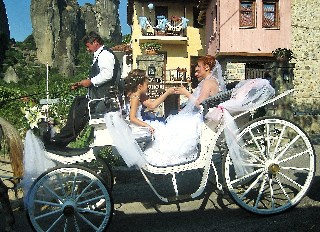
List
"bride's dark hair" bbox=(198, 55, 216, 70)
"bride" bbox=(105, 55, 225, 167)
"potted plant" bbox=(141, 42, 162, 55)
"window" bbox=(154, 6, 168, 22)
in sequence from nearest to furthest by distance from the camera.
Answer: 1. "bride" bbox=(105, 55, 225, 167)
2. "bride's dark hair" bbox=(198, 55, 216, 70)
3. "potted plant" bbox=(141, 42, 162, 55)
4. "window" bbox=(154, 6, 168, 22)

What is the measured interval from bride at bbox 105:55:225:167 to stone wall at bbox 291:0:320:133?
53.7 feet

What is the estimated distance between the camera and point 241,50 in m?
20.8

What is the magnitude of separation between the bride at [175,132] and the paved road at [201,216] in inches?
32.7

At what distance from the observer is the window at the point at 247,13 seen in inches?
831

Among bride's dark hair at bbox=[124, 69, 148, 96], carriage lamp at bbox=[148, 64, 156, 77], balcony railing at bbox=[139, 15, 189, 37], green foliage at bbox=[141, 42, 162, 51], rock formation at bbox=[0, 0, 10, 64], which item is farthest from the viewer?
rock formation at bbox=[0, 0, 10, 64]

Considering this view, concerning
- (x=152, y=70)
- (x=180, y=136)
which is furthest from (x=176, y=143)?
(x=152, y=70)

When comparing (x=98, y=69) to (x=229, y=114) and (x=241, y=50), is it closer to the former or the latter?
(x=229, y=114)

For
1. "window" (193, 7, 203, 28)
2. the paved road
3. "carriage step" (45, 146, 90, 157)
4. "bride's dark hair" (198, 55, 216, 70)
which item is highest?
"window" (193, 7, 203, 28)

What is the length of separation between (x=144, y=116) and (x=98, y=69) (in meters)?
0.98

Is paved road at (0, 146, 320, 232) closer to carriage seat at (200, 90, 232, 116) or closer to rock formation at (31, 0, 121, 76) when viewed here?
carriage seat at (200, 90, 232, 116)

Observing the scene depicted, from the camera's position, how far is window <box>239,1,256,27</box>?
2111 cm

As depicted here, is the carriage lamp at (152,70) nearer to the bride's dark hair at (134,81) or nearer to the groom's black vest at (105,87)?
the bride's dark hair at (134,81)

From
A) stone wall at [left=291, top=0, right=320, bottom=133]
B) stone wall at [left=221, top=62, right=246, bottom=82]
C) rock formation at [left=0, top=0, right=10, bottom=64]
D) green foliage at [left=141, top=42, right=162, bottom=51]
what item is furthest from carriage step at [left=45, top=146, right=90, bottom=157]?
rock formation at [left=0, top=0, right=10, bottom=64]

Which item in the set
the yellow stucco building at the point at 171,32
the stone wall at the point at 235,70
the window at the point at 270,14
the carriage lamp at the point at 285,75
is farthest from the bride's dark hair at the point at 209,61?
the yellow stucco building at the point at 171,32
